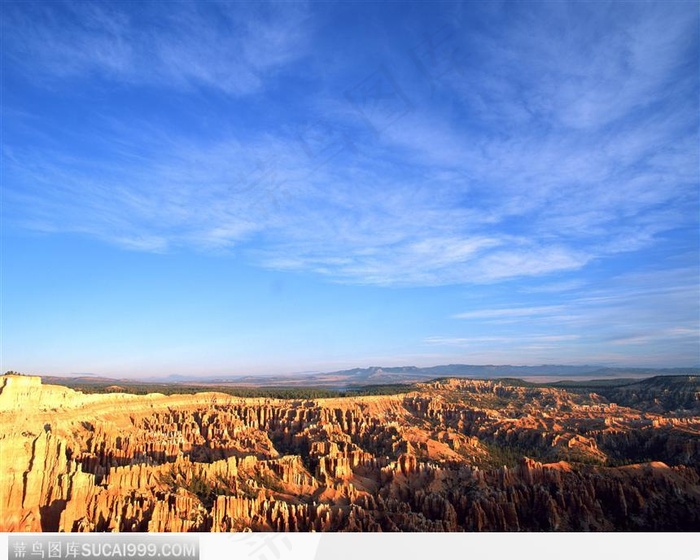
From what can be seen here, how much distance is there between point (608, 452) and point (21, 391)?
65466 millimetres

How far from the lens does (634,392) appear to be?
344ft

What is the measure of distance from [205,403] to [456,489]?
164 feet

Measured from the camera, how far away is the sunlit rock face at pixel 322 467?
27.6m

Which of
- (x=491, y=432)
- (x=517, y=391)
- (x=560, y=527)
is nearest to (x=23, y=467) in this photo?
(x=560, y=527)

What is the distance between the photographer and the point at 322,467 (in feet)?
153

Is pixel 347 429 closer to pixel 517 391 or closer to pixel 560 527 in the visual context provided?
pixel 560 527

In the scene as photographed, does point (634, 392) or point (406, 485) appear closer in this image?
point (406, 485)

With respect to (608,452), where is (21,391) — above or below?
above

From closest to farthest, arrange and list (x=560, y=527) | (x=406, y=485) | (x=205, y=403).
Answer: (x=560, y=527) → (x=406, y=485) → (x=205, y=403)

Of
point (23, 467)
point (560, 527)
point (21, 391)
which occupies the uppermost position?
point (21, 391)

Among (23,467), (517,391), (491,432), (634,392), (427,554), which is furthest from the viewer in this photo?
(517,391)

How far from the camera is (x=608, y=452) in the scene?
58.6 m

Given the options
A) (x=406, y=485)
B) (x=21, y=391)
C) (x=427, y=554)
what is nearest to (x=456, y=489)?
(x=406, y=485)

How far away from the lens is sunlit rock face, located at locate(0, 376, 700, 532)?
27.6 metres
